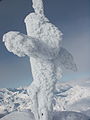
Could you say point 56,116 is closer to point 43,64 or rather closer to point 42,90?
point 42,90

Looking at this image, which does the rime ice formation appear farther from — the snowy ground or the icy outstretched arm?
the snowy ground

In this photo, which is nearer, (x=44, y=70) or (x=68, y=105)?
(x=44, y=70)

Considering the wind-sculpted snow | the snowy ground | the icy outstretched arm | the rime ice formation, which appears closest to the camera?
the icy outstretched arm

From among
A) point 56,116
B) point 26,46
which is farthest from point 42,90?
point 26,46

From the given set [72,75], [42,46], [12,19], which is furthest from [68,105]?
[12,19]

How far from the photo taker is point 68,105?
318cm

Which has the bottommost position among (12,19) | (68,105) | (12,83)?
(68,105)

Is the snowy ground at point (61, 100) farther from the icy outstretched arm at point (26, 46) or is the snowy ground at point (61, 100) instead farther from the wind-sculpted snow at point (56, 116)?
the icy outstretched arm at point (26, 46)

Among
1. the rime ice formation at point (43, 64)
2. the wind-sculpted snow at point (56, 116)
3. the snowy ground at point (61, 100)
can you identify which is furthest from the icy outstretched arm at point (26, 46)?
the wind-sculpted snow at point (56, 116)

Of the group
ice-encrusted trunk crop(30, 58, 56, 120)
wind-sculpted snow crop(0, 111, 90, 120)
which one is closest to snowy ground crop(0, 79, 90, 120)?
wind-sculpted snow crop(0, 111, 90, 120)

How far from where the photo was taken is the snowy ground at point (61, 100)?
113 inches

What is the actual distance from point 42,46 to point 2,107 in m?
0.96

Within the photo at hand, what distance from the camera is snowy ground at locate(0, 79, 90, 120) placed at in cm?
287

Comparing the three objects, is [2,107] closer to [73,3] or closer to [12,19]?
[12,19]
